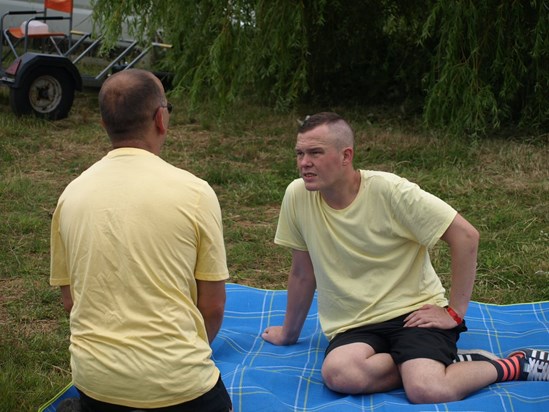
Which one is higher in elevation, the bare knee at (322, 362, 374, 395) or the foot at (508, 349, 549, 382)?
the foot at (508, 349, 549, 382)

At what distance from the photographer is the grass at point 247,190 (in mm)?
4461

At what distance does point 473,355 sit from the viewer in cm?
372

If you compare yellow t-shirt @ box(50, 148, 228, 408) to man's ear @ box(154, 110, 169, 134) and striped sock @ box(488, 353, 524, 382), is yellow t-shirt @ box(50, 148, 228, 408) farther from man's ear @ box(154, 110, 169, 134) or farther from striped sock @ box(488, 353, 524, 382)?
striped sock @ box(488, 353, 524, 382)

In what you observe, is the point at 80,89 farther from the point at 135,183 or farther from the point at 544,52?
the point at 135,183

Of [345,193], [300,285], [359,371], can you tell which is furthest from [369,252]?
[359,371]

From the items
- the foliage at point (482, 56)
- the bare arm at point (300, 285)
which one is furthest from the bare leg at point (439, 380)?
the foliage at point (482, 56)

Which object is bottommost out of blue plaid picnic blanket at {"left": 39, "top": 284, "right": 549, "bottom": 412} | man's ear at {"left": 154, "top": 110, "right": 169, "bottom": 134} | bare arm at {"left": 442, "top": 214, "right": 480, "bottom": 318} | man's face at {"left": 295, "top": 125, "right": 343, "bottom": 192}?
blue plaid picnic blanket at {"left": 39, "top": 284, "right": 549, "bottom": 412}

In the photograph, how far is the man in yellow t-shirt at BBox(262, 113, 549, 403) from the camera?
344 cm

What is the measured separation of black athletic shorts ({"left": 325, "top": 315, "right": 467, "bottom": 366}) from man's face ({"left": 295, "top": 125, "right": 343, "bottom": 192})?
59 centimetres

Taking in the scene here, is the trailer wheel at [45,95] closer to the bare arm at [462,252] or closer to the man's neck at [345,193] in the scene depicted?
the man's neck at [345,193]

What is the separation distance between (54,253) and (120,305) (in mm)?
400

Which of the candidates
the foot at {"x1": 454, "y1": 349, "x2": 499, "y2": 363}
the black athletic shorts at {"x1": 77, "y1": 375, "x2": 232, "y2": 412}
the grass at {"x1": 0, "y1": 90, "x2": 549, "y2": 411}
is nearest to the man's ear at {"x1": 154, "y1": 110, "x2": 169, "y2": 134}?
the black athletic shorts at {"x1": 77, "y1": 375, "x2": 232, "y2": 412}

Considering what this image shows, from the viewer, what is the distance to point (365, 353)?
137 inches

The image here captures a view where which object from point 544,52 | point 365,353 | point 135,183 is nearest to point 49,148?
point 544,52
